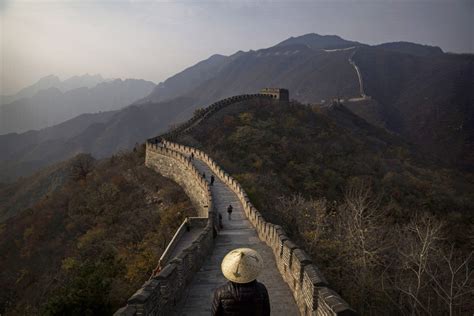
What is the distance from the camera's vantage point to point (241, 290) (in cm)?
364

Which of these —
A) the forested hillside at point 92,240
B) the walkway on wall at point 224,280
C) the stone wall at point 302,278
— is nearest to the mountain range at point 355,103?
the forested hillside at point 92,240

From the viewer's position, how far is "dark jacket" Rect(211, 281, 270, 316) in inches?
143

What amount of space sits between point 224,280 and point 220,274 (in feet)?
1.41

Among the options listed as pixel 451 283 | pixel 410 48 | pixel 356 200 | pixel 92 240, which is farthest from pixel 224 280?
pixel 410 48

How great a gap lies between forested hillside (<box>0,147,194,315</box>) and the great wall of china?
65.8 inches

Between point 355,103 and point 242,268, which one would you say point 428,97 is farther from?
point 242,268

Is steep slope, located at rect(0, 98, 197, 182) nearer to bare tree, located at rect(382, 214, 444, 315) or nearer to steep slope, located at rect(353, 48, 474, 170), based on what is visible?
A: steep slope, located at rect(353, 48, 474, 170)

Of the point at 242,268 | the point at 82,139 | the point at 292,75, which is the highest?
the point at 292,75

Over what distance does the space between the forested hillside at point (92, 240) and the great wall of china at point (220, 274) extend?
167cm

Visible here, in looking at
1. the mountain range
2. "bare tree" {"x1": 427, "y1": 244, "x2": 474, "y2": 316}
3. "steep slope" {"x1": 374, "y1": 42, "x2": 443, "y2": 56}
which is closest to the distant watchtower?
the mountain range

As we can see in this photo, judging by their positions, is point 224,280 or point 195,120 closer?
point 224,280

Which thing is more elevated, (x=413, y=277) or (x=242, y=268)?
(x=242, y=268)

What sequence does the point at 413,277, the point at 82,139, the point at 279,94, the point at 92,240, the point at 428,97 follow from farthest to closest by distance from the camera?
the point at 82,139 < the point at 428,97 < the point at 279,94 < the point at 92,240 < the point at 413,277

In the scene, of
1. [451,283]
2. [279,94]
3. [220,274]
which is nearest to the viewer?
[451,283]
